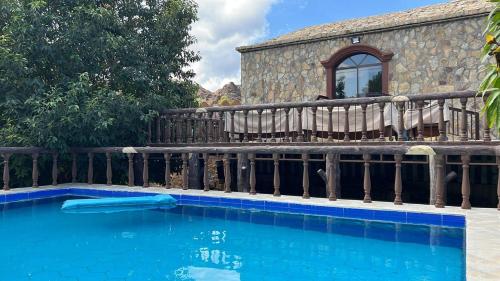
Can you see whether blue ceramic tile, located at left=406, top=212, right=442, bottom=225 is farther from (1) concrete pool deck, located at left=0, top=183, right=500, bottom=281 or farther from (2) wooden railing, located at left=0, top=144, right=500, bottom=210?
(2) wooden railing, located at left=0, top=144, right=500, bottom=210

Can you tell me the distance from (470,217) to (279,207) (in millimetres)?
3197

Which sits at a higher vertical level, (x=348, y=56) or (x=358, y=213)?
(x=348, y=56)

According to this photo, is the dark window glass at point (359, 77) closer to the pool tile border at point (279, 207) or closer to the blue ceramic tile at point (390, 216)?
the pool tile border at point (279, 207)

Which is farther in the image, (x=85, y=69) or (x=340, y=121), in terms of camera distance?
(x=85, y=69)

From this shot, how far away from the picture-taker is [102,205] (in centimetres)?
825

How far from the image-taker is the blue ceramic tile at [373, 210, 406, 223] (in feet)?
22.6

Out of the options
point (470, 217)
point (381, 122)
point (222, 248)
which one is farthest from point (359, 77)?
point (222, 248)

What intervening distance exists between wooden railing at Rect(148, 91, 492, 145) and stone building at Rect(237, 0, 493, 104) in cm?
139

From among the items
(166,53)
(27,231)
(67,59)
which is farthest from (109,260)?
(166,53)

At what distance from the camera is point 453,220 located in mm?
6578

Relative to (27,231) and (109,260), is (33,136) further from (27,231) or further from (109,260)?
(109,260)

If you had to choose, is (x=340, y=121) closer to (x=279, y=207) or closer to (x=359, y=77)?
(x=279, y=207)

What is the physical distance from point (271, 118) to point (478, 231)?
19.6 feet

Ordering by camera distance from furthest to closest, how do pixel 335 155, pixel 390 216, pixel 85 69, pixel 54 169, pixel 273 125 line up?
pixel 85 69 → pixel 54 169 → pixel 273 125 → pixel 335 155 → pixel 390 216
